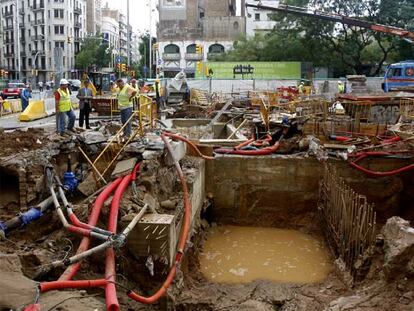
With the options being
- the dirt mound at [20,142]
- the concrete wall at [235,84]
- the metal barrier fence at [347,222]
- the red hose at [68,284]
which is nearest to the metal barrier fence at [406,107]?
the metal barrier fence at [347,222]

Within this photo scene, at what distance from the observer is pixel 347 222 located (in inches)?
382

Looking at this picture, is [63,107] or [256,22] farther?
[256,22]

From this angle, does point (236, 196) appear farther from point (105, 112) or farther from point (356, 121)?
point (105, 112)

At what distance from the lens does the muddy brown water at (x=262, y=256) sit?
10.4 m

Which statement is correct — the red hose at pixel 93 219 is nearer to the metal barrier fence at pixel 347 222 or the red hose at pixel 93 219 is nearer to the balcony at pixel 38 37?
the metal barrier fence at pixel 347 222

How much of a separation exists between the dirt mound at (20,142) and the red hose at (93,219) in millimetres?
2843

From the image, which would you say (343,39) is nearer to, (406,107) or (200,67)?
(200,67)

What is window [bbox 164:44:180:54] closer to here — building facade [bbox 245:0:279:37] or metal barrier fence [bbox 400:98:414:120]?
building facade [bbox 245:0:279:37]

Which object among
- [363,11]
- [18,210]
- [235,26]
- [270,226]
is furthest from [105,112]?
[235,26]

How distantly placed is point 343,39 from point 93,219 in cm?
4399

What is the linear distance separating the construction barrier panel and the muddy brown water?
459 inches

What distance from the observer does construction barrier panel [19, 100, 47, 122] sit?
2114 centimetres

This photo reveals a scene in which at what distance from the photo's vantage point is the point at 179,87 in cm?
2886

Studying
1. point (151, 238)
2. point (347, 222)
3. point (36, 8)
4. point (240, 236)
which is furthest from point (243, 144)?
point (36, 8)
